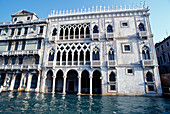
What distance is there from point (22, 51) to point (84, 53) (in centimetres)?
1329

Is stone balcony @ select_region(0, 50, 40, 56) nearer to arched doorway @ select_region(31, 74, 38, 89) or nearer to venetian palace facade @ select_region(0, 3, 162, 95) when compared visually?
venetian palace facade @ select_region(0, 3, 162, 95)

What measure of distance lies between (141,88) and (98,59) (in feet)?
28.7

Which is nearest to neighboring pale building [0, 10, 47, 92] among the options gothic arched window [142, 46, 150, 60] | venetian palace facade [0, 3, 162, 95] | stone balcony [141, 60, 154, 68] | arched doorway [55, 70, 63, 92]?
venetian palace facade [0, 3, 162, 95]

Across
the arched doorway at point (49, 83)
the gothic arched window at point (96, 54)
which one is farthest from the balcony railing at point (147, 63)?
the arched doorway at point (49, 83)

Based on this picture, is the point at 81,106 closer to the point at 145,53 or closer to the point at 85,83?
the point at 85,83

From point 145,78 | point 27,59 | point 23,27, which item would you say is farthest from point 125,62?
point 23,27

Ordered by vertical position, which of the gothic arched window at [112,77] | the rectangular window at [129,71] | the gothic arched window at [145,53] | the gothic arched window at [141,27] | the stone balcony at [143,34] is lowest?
the gothic arched window at [112,77]

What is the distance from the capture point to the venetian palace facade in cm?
1696

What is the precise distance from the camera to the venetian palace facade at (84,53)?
55.7 feet

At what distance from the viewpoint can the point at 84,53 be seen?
1880cm

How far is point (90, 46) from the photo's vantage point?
1909cm

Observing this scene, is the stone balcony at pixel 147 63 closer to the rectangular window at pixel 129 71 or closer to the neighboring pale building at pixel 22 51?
the rectangular window at pixel 129 71

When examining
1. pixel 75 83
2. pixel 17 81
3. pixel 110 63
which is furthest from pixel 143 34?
pixel 17 81

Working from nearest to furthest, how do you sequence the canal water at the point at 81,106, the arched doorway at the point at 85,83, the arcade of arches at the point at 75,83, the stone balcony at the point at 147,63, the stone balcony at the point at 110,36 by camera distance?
the canal water at the point at 81,106 < the stone balcony at the point at 147,63 < the stone balcony at the point at 110,36 < the arcade of arches at the point at 75,83 < the arched doorway at the point at 85,83
